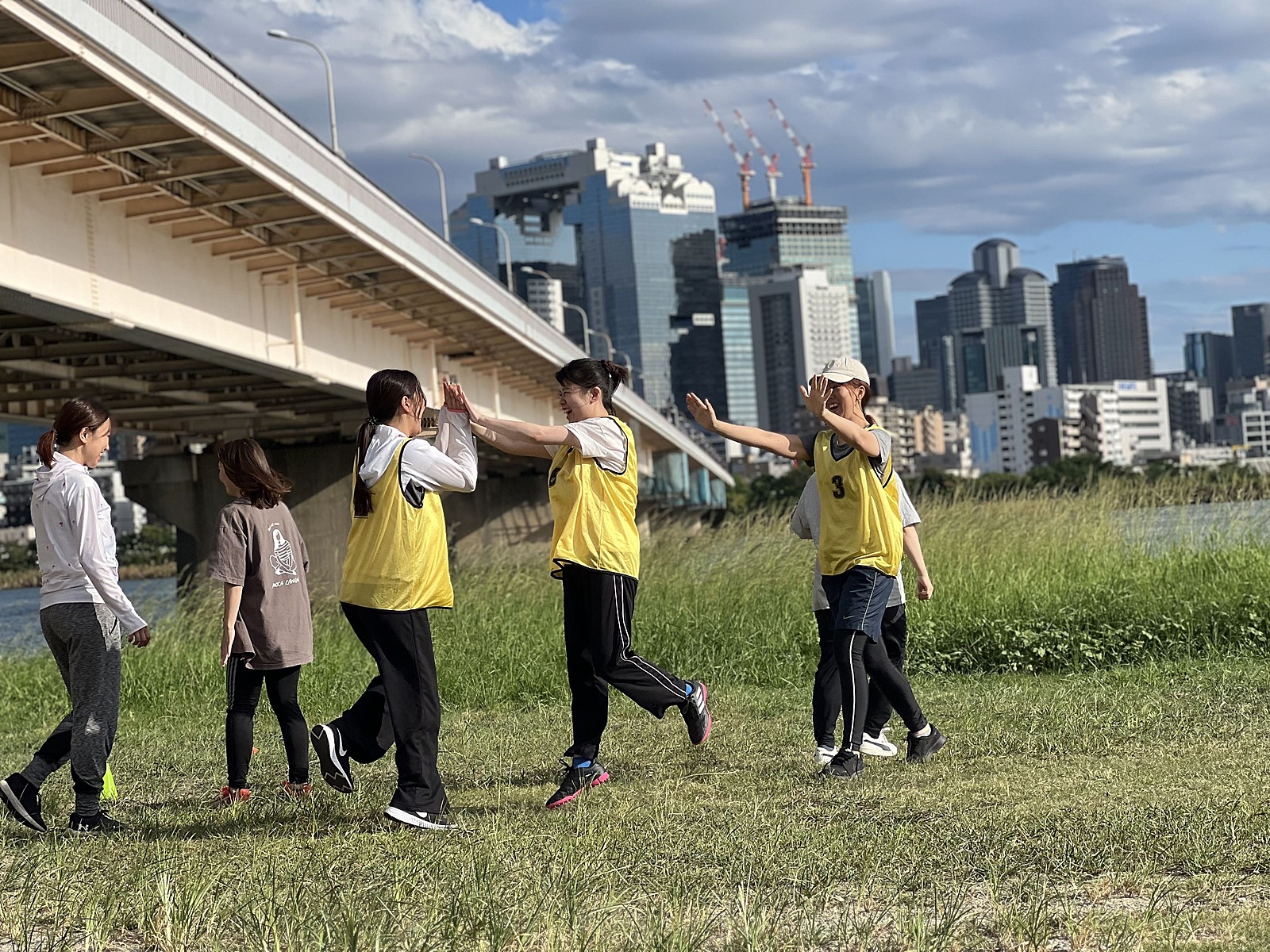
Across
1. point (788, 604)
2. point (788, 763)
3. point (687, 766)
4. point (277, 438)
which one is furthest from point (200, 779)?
point (277, 438)

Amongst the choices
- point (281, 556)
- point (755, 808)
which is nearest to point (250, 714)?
point (281, 556)

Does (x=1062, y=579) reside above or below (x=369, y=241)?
below

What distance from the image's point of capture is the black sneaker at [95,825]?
604 centimetres

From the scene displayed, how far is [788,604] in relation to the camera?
12.0 metres

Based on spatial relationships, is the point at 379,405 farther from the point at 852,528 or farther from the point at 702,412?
the point at 852,528

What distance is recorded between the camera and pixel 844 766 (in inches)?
260

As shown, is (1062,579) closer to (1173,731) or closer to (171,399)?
(1173,731)

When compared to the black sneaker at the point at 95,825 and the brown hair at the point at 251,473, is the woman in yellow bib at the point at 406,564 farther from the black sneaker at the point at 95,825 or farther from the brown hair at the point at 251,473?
the black sneaker at the point at 95,825

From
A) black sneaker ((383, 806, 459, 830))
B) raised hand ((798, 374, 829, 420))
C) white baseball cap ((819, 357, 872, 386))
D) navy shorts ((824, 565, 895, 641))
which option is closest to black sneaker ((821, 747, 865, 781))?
navy shorts ((824, 565, 895, 641))

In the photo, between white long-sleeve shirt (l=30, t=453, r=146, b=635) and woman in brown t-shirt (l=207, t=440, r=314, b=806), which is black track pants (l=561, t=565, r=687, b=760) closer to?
woman in brown t-shirt (l=207, t=440, r=314, b=806)

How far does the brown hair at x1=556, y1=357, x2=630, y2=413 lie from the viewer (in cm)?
625

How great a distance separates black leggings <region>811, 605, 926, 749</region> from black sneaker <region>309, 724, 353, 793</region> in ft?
6.97

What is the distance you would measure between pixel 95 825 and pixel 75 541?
115 centimetres

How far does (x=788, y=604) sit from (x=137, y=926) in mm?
8074
